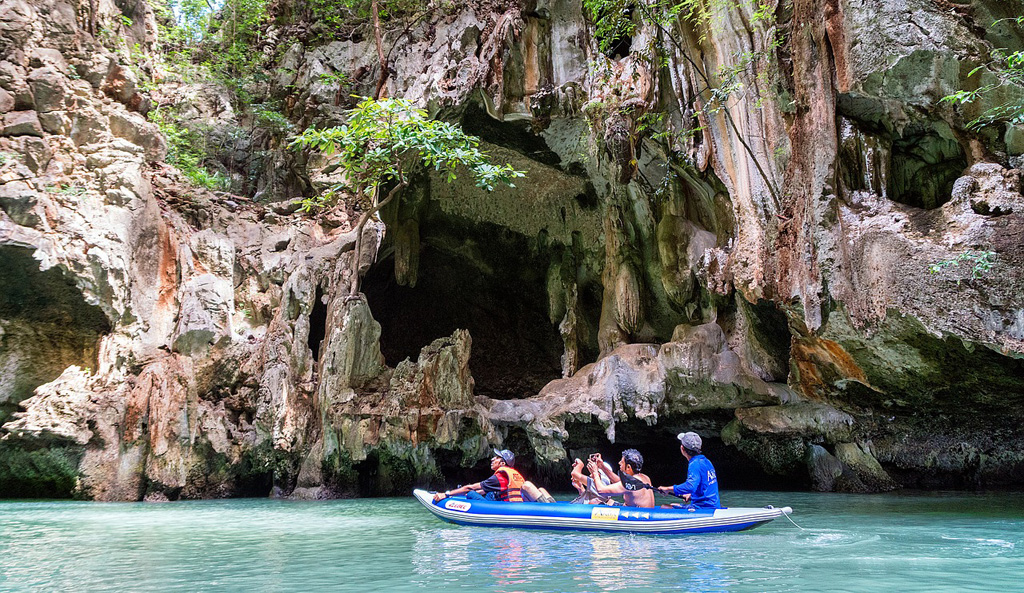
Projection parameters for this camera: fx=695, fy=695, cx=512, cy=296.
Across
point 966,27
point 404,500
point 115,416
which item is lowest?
point 404,500

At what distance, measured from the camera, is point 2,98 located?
1266 centimetres

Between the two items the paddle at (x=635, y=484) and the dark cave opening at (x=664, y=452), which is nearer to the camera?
the paddle at (x=635, y=484)

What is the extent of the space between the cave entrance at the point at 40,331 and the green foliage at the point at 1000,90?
44.7 feet

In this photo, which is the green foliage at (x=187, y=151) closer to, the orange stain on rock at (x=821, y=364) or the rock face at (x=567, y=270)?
the rock face at (x=567, y=270)

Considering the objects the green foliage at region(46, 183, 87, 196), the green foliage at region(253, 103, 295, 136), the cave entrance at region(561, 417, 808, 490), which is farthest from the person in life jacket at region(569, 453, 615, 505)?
the green foliage at region(253, 103, 295, 136)

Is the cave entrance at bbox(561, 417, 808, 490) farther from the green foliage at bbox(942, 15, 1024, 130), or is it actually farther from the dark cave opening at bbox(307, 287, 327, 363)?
the green foliage at bbox(942, 15, 1024, 130)

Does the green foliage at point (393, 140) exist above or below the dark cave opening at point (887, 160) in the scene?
above

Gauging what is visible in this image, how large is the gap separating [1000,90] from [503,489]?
23.8 ft

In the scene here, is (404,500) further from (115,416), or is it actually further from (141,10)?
(141,10)

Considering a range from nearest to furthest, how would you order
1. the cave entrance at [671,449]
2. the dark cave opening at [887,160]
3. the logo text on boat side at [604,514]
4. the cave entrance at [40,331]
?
the logo text on boat side at [604,514]
the dark cave opening at [887,160]
the cave entrance at [40,331]
the cave entrance at [671,449]

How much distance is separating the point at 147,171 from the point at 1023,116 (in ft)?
47.3

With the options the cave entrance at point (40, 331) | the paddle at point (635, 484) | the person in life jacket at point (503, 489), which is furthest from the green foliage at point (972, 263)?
the cave entrance at point (40, 331)

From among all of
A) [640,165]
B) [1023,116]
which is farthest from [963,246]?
[640,165]

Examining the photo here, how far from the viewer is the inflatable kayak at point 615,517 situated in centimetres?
719
